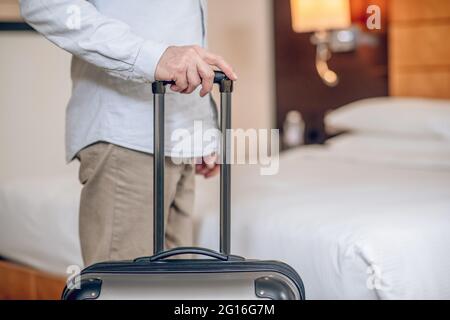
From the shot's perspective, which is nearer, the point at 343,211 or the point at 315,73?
the point at 343,211

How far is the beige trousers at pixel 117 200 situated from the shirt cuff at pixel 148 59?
16 centimetres

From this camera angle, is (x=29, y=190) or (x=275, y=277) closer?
(x=275, y=277)

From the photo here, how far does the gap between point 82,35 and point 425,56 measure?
5.86ft

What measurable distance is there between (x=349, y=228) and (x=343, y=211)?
13cm

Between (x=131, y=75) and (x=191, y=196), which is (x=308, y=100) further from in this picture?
(x=131, y=75)

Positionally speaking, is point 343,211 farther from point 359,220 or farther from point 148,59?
point 148,59

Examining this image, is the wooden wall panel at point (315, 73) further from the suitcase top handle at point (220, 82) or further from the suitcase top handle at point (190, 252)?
the suitcase top handle at point (190, 252)

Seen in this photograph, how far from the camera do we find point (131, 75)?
3.70 feet

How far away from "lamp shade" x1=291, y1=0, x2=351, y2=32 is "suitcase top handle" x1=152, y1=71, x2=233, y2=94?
1687 mm

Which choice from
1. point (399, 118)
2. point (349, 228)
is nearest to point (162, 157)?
point (349, 228)

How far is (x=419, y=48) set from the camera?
8.72ft
